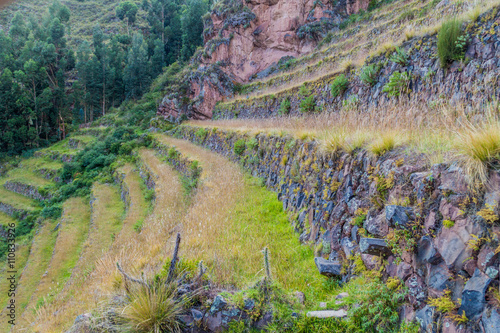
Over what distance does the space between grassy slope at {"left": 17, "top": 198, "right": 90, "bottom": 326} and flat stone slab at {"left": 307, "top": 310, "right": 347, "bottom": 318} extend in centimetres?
938

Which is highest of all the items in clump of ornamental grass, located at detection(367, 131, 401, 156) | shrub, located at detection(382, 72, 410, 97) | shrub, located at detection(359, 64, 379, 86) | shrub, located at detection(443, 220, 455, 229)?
shrub, located at detection(359, 64, 379, 86)

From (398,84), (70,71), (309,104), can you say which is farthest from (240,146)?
(70,71)

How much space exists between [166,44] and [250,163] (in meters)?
55.7

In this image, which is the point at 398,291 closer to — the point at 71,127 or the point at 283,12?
the point at 283,12

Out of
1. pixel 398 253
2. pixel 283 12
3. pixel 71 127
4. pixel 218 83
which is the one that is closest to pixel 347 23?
pixel 283 12

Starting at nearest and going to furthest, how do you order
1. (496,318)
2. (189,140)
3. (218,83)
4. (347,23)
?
1. (496,318)
2. (189,140)
3. (347,23)
4. (218,83)

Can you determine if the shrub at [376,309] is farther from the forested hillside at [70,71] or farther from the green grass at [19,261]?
the forested hillside at [70,71]

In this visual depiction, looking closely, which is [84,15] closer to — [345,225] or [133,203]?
[133,203]

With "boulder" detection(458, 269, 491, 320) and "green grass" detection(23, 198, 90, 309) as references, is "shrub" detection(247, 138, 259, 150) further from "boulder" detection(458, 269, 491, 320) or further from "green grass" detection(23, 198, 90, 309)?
"green grass" detection(23, 198, 90, 309)

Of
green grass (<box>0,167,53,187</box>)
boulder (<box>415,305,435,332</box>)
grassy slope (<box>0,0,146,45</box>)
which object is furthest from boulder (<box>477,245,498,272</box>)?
grassy slope (<box>0,0,146,45</box>)

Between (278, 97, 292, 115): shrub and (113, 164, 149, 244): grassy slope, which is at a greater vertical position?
(278, 97, 292, 115): shrub

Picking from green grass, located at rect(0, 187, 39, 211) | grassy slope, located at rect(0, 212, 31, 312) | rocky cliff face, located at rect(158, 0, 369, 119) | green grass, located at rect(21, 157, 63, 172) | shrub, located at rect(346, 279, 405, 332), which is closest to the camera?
shrub, located at rect(346, 279, 405, 332)

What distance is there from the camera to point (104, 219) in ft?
48.8

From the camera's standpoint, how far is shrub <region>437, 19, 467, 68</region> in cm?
555
